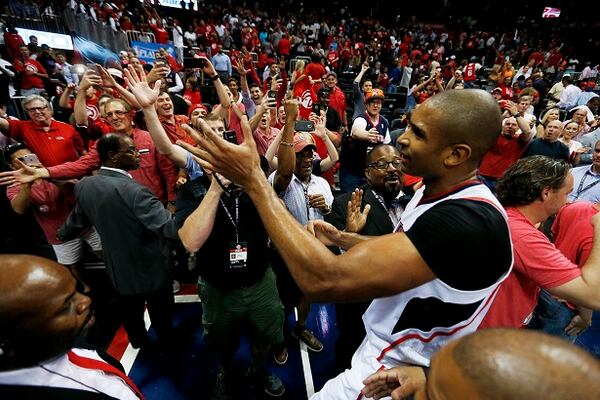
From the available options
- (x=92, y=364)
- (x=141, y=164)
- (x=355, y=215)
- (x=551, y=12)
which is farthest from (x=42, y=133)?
(x=551, y=12)

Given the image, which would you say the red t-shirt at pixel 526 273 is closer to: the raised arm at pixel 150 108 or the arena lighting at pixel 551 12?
the raised arm at pixel 150 108

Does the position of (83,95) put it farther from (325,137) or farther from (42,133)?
(325,137)

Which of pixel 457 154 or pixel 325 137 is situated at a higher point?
pixel 457 154

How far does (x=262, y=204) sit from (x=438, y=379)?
30.3 inches

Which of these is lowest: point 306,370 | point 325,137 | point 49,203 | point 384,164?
point 306,370

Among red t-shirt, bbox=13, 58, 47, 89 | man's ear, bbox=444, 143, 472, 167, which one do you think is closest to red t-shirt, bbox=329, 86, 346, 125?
man's ear, bbox=444, 143, 472, 167

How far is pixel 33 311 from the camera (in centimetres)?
98

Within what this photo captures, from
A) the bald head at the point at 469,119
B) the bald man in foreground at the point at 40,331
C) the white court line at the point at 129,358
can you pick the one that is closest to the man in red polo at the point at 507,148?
the bald head at the point at 469,119

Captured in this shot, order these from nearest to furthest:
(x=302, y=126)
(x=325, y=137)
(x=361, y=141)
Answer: (x=302, y=126), (x=325, y=137), (x=361, y=141)

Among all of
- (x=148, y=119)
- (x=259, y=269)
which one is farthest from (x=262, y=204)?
(x=148, y=119)

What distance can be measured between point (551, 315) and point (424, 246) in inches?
95.5

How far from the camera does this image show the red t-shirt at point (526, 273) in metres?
1.65

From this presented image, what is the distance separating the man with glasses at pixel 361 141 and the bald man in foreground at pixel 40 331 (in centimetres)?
377

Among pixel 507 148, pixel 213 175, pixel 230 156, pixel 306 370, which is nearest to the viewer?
pixel 230 156
